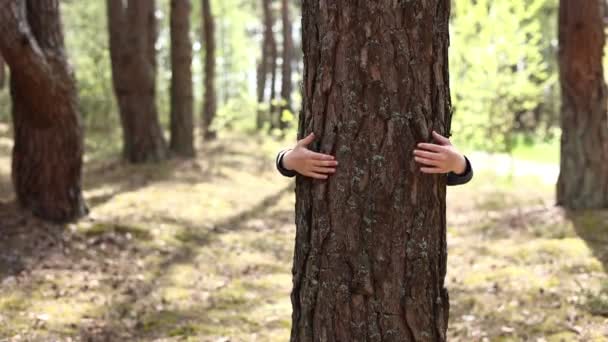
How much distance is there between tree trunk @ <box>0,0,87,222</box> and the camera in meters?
7.14

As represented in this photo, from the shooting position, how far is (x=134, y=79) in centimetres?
1282

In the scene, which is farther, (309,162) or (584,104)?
(584,104)

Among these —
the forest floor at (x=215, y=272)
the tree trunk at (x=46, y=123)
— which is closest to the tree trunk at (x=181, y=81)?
the forest floor at (x=215, y=272)

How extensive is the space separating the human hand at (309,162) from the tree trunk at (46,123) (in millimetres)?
4733

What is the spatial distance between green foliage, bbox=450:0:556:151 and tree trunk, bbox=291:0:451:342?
993cm

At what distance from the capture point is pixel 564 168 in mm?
8727

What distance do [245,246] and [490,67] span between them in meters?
6.86

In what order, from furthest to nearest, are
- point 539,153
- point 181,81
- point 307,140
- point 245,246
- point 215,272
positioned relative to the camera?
point 539,153, point 181,81, point 245,246, point 215,272, point 307,140

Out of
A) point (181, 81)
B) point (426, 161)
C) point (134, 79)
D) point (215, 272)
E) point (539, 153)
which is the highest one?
point (426, 161)

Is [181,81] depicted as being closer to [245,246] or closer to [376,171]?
[245,246]

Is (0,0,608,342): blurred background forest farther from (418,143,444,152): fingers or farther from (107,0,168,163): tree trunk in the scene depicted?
(418,143,444,152): fingers

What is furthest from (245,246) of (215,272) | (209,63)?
(209,63)

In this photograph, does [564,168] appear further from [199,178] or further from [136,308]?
[199,178]

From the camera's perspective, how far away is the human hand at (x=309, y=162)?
303 centimetres
